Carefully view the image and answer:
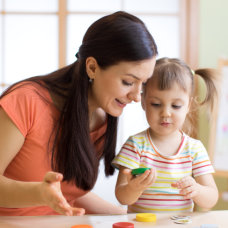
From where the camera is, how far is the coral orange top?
123 cm

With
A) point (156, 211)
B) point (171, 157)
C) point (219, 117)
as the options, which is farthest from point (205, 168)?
point (219, 117)

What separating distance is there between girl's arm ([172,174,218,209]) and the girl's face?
0.67 feet

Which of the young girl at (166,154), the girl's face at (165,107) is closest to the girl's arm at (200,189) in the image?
the young girl at (166,154)

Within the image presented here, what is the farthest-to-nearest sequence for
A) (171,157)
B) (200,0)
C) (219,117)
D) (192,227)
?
Result: 1. (200,0)
2. (219,117)
3. (171,157)
4. (192,227)

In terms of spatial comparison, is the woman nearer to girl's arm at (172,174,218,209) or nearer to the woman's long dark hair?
the woman's long dark hair

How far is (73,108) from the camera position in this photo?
1.29 m

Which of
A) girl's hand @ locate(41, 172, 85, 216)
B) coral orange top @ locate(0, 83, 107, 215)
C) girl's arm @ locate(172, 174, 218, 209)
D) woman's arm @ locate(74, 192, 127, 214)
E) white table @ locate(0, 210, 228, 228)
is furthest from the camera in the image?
woman's arm @ locate(74, 192, 127, 214)

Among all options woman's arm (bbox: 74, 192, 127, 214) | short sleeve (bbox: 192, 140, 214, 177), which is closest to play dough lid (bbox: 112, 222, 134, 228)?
short sleeve (bbox: 192, 140, 214, 177)

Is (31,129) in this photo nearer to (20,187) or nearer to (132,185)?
(20,187)

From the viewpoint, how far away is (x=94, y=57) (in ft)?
4.06

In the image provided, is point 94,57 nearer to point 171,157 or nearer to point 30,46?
point 171,157

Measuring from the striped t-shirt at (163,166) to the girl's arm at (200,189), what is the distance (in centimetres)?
3

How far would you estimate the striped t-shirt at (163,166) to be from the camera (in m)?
1.27

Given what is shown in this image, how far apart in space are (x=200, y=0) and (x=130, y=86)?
212 cm
